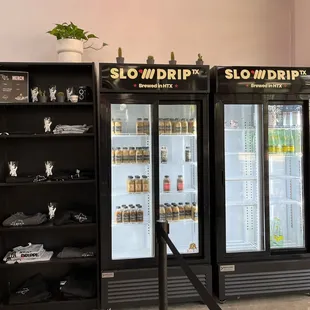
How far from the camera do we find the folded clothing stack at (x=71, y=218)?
2942mm

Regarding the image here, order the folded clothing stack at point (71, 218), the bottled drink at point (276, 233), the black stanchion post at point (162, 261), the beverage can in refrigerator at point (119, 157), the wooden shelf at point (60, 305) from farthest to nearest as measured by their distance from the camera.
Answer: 1. the bottled drink at point (276, 233)
2. the beverage can in refrigerator at point (119, 157)
3. the folded clothing stack at point (71, 218)
4. the wooden shelf at point (60, 305)
5. the black stanchion post at point (162, 261)

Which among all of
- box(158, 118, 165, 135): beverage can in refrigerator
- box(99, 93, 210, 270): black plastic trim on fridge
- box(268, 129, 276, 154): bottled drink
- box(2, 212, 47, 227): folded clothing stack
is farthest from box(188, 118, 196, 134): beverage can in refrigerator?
box(2, 212, 47, 227): folded clothing stack

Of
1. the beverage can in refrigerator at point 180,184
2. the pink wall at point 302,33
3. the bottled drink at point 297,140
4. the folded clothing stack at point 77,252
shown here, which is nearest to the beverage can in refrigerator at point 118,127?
the beverage can in refrigerator at point 180,184

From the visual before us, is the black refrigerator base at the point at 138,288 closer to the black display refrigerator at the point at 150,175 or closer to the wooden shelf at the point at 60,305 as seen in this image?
the black display refrigerator at the point at 150,175

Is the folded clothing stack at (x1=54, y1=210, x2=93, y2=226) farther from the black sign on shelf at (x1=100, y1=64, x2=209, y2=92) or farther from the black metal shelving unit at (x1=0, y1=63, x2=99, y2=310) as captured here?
the black sign on shelf at (x1=100, y1=64, x2=209, y2=92)

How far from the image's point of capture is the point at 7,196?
324 cm

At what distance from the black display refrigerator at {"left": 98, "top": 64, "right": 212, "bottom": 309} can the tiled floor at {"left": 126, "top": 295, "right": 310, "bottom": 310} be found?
0.42ft

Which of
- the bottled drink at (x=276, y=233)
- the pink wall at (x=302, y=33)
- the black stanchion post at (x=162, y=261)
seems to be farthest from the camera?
the pink wall at (x=302, y=33)

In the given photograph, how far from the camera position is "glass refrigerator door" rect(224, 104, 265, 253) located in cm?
326

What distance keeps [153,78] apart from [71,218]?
152cm

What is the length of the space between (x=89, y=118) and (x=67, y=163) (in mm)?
524

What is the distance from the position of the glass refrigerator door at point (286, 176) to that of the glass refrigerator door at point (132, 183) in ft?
4.20

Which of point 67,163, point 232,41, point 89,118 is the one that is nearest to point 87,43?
point 89,118

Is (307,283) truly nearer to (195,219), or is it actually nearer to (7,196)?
(195,219)
